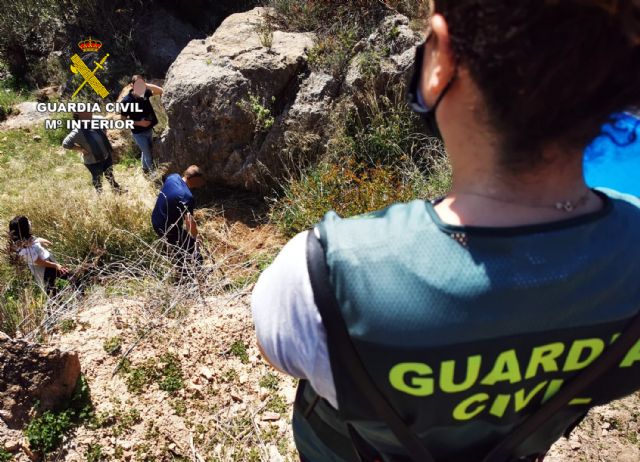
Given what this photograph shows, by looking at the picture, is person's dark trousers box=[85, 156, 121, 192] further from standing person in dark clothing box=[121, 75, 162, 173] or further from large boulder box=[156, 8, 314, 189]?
large boulder box=[156, 8, 314, 189]

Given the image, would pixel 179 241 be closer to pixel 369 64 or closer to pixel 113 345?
pixel 113 345

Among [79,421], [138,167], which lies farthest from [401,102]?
[79,421]

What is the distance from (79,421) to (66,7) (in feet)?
31.9

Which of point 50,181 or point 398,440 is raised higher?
point 398,440

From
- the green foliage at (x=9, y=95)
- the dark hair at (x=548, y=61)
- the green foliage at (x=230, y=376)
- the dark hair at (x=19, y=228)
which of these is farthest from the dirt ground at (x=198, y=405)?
the green foliage at (x=9, y=95)

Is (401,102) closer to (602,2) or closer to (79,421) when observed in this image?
(79,421)

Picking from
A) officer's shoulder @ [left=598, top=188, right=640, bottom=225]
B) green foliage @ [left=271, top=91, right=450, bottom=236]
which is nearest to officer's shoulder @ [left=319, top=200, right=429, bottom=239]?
officer's shoulder @ [left=598, top=188, right=640, bottom=225]

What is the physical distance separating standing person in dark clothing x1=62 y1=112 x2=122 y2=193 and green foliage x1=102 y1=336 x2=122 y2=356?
333cm

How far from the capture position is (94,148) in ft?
19.5

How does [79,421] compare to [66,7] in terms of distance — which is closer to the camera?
[79,421]

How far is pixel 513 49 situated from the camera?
1.95 feet

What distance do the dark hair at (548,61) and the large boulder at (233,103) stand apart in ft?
17.5

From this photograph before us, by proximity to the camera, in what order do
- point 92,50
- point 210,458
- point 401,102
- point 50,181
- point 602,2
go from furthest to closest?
point 92,50 → point 50,181 → point 401,102 → point 210,458 → point 602,2

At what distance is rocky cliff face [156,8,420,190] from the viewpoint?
18.8 ft
